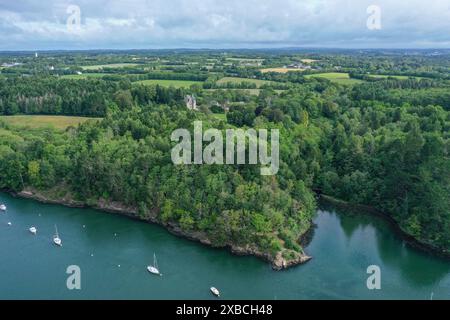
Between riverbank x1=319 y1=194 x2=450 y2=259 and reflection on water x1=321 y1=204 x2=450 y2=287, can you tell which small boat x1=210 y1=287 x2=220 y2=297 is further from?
riverbank x1=319 y1=194 x2=450 y2=259

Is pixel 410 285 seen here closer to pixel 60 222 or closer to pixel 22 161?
pixel 60 222

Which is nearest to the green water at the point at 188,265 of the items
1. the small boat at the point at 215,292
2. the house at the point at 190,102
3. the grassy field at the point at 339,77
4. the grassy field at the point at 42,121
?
the small boat at the point at 215,292

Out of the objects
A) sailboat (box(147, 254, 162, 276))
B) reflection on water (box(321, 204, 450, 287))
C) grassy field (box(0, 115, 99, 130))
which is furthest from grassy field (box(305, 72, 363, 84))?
sailboat (box(147, 254, 162, 276))

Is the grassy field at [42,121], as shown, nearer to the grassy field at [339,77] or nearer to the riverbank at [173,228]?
the riverbank at [173,228]

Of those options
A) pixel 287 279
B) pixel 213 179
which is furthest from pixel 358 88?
pixel 287 279

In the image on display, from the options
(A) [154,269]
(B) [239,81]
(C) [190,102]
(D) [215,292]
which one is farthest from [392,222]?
(B) [239,81]

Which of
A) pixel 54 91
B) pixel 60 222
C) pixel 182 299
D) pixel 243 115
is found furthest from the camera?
pixel 54 91
